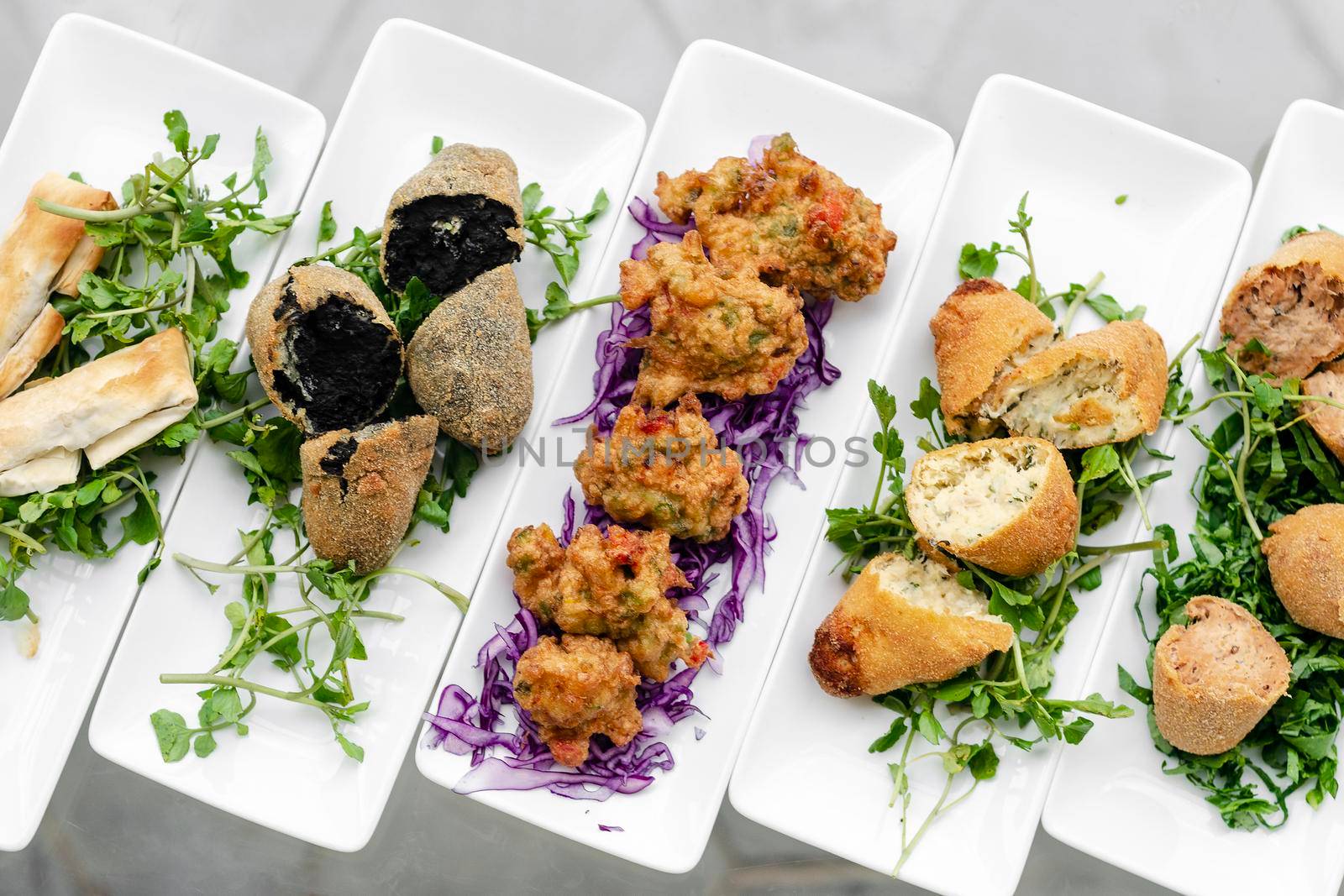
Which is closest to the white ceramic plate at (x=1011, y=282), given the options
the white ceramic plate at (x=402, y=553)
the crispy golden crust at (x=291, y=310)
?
the white ceramic plate at (x=402, y=553)

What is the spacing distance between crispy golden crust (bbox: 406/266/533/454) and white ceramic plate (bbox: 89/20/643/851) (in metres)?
0.15

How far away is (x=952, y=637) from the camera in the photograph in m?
2.79

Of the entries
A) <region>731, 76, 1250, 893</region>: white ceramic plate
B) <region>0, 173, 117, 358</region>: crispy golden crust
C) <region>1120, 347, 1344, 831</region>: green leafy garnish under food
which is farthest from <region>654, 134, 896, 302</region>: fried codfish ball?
<region>0, 173, 117, 358</region>: crispy golden crust

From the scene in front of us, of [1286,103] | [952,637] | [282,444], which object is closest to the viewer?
[952,637]

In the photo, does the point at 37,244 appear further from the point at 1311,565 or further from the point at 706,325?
the point at 1311,565

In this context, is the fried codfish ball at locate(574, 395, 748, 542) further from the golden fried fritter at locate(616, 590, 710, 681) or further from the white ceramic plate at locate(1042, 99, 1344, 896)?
the white ceramic plate at locate(1042, 99, 1344, 896)

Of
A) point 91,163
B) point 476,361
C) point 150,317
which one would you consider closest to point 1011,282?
point 476,361

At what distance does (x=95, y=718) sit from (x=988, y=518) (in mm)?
2519

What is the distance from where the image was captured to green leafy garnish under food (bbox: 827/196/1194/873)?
9.30 ft

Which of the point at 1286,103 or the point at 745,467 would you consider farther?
the point at 1286,103

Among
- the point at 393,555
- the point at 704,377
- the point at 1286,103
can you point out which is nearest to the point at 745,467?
the point at 704,377

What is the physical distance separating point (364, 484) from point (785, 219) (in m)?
1.36

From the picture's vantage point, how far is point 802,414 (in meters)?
3.08

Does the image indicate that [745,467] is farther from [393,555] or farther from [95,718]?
Answer: [95,718]
